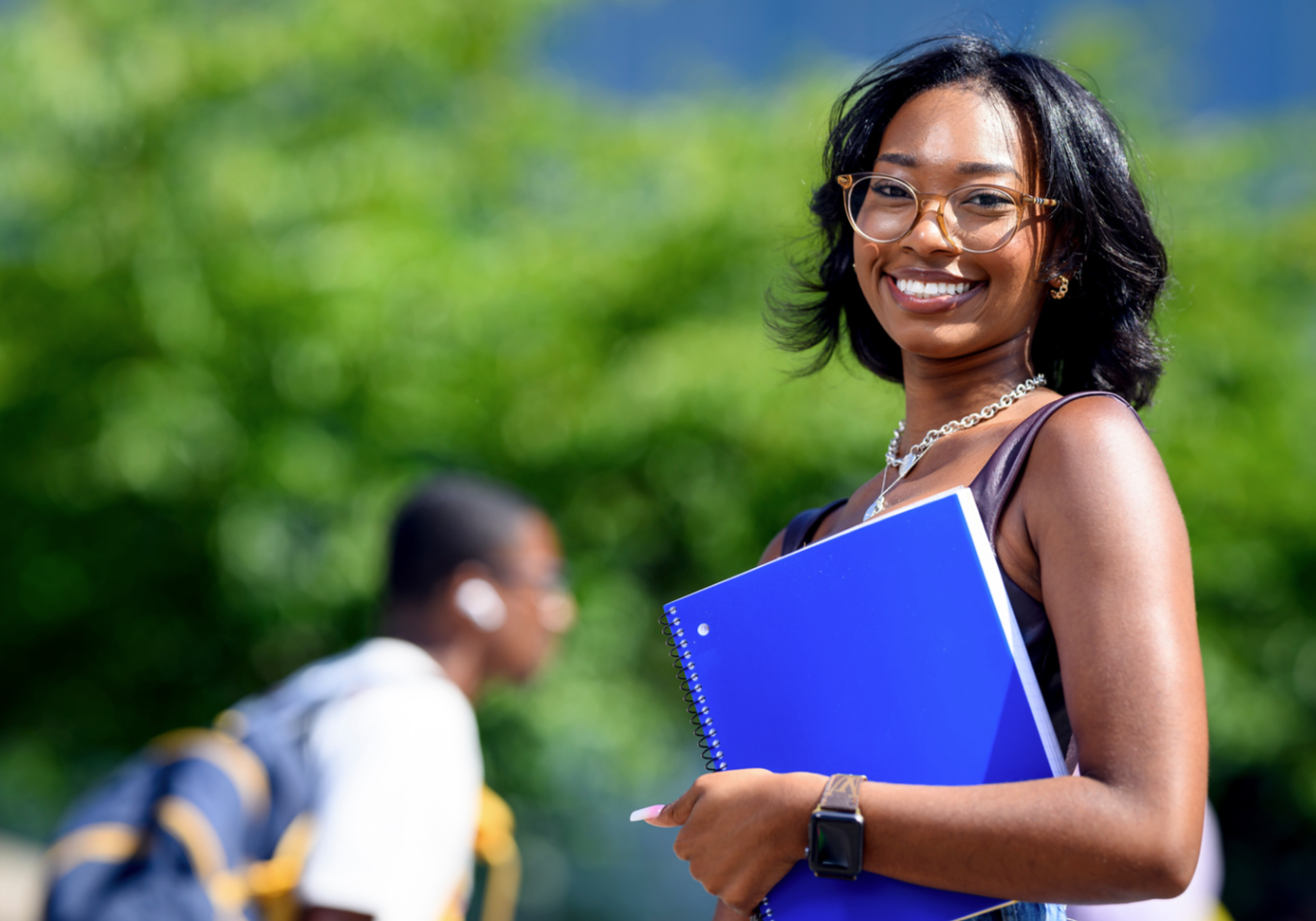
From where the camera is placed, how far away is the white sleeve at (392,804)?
2264 millimetres

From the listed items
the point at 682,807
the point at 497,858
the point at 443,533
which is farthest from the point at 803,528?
the point at 443,533

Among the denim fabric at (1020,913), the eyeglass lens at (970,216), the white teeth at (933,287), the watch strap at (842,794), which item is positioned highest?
the eyeglass lens at (970,216)

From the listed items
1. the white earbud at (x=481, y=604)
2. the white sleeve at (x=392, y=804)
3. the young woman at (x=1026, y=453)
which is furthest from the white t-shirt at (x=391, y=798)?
the young woman at (x=1026, y=453)

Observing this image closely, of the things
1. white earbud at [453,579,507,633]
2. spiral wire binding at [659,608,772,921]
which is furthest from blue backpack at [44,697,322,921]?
spiral wire binding at [659,608,772,921]

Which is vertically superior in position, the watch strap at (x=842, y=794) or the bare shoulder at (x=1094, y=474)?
the bare shoulder at (x=1094, y=474)

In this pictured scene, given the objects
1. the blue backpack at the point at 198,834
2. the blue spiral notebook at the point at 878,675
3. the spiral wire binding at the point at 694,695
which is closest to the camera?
the blue spiral notebook at the point at 878,675

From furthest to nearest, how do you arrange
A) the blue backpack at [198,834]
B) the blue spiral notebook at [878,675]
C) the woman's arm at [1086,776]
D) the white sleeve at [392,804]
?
1. the white sleeve at [392,804]
2. the blue backpack at [198,834]
3. the blue spiral notebook at [878,675]
4. the woman's arm at [1086,776]

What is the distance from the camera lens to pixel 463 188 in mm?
6223

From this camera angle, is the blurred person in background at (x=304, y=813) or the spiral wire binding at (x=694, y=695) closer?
the spiral wire binding at (x=694, y=695)

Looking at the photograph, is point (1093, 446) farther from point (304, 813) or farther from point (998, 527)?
point (304, 813)

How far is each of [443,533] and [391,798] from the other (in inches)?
39.9

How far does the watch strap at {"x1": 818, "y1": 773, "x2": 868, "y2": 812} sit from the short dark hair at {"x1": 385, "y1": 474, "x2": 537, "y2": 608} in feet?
7.06

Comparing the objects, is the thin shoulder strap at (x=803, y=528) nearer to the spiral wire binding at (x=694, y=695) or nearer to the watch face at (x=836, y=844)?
the spiral wire binding at (x=694, y=695)

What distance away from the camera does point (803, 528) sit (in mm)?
1669
